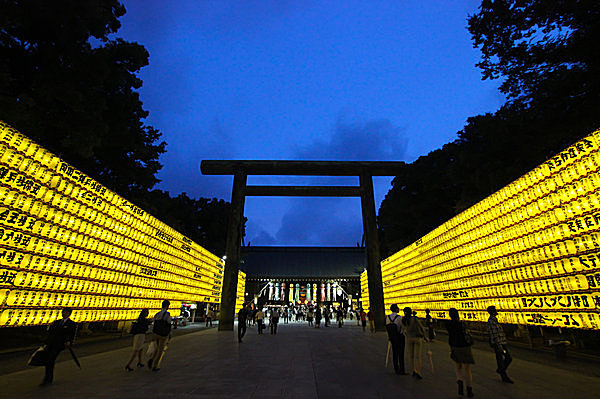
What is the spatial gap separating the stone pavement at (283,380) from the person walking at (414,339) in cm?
27

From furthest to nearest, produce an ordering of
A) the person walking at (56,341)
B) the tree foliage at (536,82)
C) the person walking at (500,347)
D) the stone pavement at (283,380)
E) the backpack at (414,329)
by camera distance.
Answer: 1. the tree foliage at (536,82)
2. the backpack at (414,329)
3. the person walking at (500,347)
4. the person walking at (56,341)
5. the stone pavement at (283,380)

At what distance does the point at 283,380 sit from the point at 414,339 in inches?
111

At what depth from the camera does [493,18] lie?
496 inches

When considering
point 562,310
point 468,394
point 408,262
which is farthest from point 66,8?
point 408,262

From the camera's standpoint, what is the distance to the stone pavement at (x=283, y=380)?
4.94 m

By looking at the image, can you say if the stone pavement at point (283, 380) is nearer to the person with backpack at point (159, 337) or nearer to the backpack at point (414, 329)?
the person with backpack at point (159, 337)

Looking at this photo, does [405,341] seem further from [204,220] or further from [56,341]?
[204,220]

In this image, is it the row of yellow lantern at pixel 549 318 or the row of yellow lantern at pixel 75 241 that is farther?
the row of yellow lantern at pixel 75 241

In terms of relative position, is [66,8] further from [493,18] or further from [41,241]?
[493,18]

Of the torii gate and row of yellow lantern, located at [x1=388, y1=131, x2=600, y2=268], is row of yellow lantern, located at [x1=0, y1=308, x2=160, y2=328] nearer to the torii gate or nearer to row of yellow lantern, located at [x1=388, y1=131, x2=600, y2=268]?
the torii gate

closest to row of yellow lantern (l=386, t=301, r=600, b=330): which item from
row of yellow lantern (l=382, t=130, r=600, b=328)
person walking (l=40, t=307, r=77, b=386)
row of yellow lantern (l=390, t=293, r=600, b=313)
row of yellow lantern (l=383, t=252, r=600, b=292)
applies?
row of yellow lantern (l=390, t=293, r=600, b=313)

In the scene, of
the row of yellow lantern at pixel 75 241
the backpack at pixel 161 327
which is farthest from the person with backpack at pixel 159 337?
the row of yellow lantern at pixel 75 241

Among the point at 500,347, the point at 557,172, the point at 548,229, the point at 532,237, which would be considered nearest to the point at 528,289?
the point at 532,237

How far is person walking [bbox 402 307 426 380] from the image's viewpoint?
20.3ft
